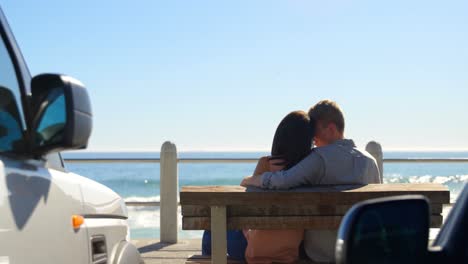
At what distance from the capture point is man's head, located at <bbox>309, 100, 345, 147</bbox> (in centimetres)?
480

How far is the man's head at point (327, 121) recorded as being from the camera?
480 cm

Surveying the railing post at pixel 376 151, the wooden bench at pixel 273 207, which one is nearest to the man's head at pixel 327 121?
the wooden bench at pixel 273 207

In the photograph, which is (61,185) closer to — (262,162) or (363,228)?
(363,228)

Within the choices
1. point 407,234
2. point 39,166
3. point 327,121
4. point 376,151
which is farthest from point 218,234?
point 376,151

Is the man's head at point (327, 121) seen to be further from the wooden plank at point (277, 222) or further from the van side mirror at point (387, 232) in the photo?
the van side mirror at point (387, 232)

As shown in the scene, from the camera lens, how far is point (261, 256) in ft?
14.8

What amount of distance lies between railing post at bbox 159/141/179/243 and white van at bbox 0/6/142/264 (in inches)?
245

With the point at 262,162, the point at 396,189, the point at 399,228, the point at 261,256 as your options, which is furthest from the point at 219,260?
the point at 399,228

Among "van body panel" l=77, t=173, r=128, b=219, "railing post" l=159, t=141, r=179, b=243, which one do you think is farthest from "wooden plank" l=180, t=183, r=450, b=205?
"railing post" l=159, t=141, r=179, b=243

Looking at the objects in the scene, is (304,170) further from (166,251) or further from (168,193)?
(168,193)

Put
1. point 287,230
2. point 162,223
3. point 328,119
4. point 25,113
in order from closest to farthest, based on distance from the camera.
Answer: point 25,113 → point 287,230 → point 328,119 → point 162,223

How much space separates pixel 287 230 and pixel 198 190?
677 millimetres

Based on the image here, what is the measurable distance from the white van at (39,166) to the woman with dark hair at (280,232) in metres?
1.64

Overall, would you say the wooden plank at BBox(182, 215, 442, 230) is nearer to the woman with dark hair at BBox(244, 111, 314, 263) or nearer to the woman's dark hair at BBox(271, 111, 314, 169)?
the woman with dark hair at BBox(244, 111, 314, 263)
